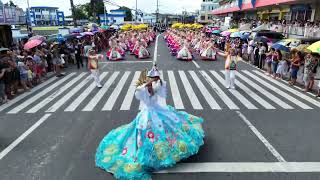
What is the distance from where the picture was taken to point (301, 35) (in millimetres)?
22578

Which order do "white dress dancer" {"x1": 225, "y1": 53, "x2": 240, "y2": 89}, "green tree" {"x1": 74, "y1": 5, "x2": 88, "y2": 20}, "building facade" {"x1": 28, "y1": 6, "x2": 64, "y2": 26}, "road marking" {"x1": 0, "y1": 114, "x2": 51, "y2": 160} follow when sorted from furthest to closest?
"green tree" {"x1": 74, "y1": 5, "x2": 88, "y2": 20}
"building facade" {"x1": 28, "y1": 6, "x2": 64, "y2": 26}
"white dress dancer" {"x1": 225, "y1": 53, "x2": 240, "y2": 89}
"road marking" {"x1": 0, "y1": 114, "x2": 51, "y2": 160}

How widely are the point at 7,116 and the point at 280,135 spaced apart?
8.09 meters

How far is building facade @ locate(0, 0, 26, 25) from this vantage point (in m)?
24.0

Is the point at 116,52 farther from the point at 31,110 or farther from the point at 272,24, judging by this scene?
the point at 272,24

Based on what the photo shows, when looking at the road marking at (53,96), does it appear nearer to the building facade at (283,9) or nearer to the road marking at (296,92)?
the road marking at (296,92)

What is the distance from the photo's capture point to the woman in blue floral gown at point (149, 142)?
223 inches

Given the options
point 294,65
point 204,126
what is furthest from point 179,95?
point 294,65

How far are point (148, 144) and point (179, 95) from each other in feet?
20.5

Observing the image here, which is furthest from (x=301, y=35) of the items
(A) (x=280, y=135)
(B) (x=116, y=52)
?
(A) (x=280, y=135)

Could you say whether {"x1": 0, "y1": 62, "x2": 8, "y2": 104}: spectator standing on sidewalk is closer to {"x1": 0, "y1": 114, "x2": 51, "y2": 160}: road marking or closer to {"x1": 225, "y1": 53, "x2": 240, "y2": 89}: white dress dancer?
{"x1": 0, "y1": 114, "x2": 51, "y2": 160}: road marking

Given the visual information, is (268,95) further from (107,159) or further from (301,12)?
(301,12)

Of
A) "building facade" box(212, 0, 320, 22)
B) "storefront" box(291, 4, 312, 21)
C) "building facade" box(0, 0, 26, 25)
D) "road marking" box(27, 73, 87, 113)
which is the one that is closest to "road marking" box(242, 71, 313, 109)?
"road marking" box(27, 73, 87, 113)

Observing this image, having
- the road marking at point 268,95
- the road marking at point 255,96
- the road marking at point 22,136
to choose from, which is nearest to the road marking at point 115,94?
the road marking at point 22,136

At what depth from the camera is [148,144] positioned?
224 inches
